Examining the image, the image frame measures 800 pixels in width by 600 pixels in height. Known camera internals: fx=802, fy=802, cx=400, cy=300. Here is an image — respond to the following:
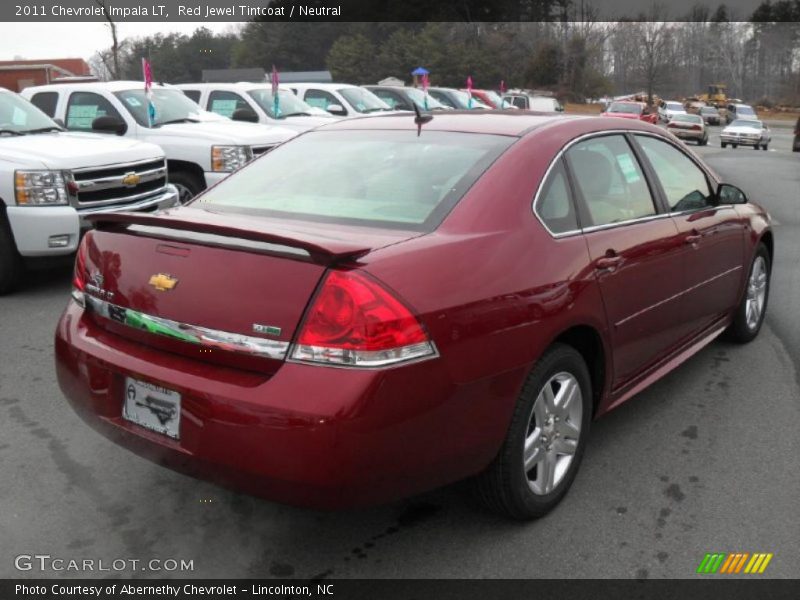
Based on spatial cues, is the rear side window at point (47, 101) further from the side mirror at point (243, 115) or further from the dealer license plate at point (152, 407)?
the dealer license plate at point (152, 407)

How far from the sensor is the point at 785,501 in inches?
136

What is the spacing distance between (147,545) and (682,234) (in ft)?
9.89

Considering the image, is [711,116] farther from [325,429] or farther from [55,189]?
[325,429]

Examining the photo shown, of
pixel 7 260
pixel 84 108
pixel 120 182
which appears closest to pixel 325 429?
pixel 7 260

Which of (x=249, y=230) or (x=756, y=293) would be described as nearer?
(x=249, y=230)

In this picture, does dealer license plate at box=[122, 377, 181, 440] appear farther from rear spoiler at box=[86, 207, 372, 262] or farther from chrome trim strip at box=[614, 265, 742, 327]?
chrome trim strip at box=[614, 265, 742, 327]

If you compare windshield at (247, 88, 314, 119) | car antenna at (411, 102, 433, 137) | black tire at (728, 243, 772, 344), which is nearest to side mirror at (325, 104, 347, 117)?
windshield at (247, 88, 314, 119)

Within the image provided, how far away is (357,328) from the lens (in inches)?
101

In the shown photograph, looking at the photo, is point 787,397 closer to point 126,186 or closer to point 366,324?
point 366,324

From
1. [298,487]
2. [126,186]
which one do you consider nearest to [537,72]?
[126,186]

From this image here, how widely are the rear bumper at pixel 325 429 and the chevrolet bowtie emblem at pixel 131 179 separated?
16.0 feet

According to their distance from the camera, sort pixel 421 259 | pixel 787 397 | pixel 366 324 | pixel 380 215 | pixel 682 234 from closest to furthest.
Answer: pixel 366 324 → pixel 421 259 → pixel 380 215 → pixel 682 234 → pixel 787 397

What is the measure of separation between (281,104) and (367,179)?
430 inches

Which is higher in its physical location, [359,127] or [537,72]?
[537,72]
